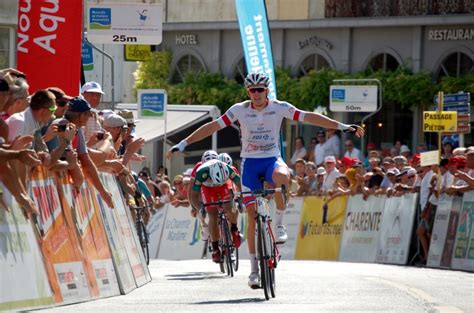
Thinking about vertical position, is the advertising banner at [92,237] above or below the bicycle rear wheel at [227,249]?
above

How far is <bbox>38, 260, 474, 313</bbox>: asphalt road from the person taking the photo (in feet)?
45.9

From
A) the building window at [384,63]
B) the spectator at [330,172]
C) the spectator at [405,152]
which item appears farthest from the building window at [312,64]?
the spectator at [330,172]

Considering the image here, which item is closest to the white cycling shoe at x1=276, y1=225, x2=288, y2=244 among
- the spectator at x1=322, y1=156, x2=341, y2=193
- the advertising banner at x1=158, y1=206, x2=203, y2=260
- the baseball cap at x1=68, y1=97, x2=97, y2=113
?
the baseball cap at x1=68, y1=97, x2=97, y2=113

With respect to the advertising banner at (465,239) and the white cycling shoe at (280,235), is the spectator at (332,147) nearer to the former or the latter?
the advertising banner at (465,239)

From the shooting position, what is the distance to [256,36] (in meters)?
33.7

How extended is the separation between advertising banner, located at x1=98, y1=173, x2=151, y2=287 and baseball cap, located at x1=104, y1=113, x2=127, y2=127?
2.17 meters

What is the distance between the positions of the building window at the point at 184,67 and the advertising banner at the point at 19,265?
135 ft

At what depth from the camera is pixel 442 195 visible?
2588cm

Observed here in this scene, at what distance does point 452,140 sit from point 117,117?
17.6 metres

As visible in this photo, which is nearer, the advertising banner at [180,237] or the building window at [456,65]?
the advertising banner at [180,237]

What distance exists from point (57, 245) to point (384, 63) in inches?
1359

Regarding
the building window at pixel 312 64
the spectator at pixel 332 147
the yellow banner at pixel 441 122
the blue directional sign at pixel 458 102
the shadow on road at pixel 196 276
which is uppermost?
the building window at pixel 312 64

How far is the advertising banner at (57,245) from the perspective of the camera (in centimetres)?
1406

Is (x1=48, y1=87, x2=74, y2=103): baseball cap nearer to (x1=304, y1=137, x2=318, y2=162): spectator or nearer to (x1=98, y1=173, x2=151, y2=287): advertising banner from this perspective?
(x1=98, y1=173, x2=151, y2=287): advertising banner
